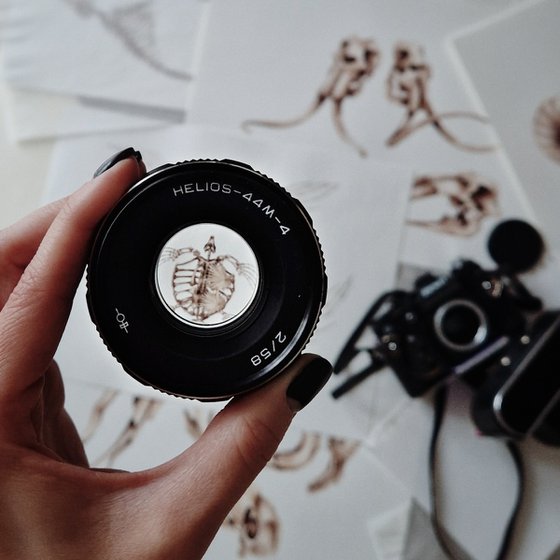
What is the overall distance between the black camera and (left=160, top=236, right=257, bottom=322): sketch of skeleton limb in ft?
0.87

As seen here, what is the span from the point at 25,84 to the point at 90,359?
0.30 meters

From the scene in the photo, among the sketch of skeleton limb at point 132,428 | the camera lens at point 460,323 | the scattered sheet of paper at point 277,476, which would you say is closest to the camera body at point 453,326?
the camera lens at point 460,323

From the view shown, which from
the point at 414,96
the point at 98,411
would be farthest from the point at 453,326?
the point at 98,411

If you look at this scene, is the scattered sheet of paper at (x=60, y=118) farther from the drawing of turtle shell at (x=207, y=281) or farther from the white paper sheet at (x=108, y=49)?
the drawing of turtle shell at (x=207, y=281)

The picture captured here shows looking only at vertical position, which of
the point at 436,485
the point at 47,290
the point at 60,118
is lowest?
the point at 436,485

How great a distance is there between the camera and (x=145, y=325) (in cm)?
36

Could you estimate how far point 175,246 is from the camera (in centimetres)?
37

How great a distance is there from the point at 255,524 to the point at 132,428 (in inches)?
5.8

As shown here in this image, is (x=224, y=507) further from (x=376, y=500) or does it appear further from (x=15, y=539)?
(x=376, y=500)

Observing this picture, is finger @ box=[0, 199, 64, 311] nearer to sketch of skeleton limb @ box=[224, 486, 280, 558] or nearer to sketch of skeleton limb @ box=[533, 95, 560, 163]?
sketch of skeleton limb @ box=[224, 486, 280, 558]

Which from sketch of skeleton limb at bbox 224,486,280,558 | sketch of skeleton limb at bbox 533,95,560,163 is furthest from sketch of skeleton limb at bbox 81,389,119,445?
sketch of skeleton limb at bbox 533,95,560,163

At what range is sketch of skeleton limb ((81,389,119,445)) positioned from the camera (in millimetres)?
628

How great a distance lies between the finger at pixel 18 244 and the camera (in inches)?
17.5

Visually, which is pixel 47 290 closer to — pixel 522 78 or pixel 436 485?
pixel 436 485
